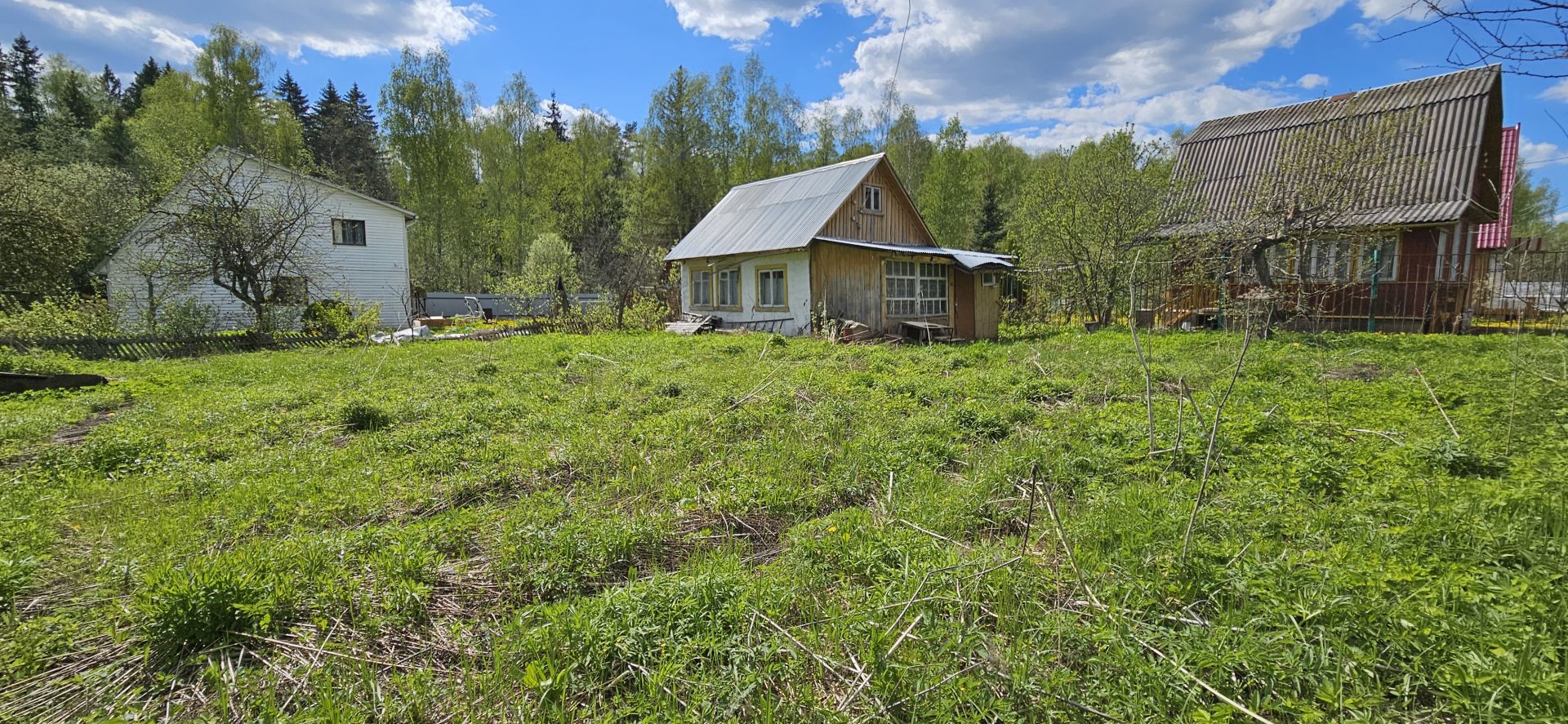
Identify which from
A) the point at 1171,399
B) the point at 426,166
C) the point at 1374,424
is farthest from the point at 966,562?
the point at 426,166

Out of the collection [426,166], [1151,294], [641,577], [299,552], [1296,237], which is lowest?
[641,577]

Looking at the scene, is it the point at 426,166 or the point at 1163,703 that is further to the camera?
the point at 426,166

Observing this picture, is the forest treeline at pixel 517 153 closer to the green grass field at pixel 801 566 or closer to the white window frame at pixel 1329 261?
the white window frame at pixel 1329 261

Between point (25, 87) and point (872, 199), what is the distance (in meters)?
54.4

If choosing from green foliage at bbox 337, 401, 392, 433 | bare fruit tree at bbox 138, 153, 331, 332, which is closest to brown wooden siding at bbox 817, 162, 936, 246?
green foliage at bbox 337, 401, 392, 433

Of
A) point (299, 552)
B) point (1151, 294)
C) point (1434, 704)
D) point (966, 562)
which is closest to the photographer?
point (1434, 704)

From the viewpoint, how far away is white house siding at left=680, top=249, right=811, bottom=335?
645 inches

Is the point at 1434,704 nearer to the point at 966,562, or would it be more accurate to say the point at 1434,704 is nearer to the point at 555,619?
the point at 966,562

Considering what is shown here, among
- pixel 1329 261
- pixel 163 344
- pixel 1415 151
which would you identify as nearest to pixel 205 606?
pixel 163 344

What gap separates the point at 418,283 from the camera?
34.2 meters

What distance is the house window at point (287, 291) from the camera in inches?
600

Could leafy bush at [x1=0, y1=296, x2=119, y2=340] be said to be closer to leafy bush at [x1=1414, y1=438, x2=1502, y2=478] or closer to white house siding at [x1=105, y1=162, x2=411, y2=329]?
white house siding at [x1=105, y1=162, x2=411, y2=329]

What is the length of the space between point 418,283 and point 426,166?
6546 millimetres

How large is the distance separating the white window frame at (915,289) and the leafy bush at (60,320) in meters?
18.1
